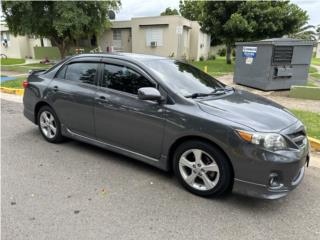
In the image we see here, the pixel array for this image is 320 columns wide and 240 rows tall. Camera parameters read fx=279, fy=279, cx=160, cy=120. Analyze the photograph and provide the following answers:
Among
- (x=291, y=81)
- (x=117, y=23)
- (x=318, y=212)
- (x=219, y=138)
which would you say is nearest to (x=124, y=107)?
(x=219, y=138)

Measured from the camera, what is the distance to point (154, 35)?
22281 mm

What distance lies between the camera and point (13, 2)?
55.6 feet

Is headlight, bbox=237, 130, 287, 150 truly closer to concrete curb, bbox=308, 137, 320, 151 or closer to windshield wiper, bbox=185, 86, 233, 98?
windshield wiper, bbox=185, 86, 233, 98

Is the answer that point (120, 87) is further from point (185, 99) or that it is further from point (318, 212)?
point (318, 212)

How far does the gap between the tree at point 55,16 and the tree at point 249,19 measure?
717 centimetres

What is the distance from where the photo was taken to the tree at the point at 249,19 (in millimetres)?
18234

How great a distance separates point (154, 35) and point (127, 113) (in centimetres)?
1972

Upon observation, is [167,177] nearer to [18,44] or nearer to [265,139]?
[265,139]

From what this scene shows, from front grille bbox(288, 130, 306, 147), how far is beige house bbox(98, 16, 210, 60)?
18.3m

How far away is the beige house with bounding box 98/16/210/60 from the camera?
70.6 ft

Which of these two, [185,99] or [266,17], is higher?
[266,17]

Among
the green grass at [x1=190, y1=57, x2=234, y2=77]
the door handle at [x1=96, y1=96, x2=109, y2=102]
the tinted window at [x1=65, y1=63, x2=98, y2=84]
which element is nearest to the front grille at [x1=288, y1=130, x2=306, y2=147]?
the door handle at [x1=96, y1=96, x2=109, y2=102]

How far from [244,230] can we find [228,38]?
18.6 m

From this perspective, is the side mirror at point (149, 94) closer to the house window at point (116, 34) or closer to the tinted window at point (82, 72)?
the tinted window at point (82, 72)
